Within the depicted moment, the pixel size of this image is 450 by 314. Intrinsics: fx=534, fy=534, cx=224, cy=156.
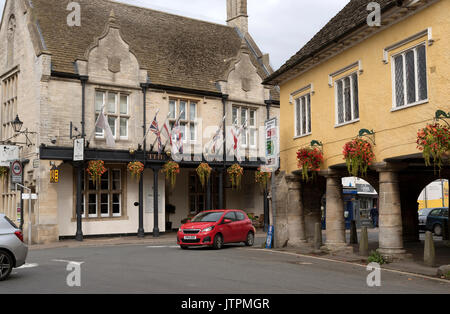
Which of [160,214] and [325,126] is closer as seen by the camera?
[325,126]

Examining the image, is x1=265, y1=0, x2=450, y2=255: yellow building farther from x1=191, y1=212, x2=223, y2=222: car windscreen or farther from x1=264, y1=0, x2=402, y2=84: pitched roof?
x1=191, y1=212, x2=223, y2=222: car windscreen

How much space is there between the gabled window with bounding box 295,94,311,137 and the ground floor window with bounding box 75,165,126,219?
36.4 ft

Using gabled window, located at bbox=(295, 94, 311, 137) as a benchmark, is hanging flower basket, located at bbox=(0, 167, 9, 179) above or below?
below

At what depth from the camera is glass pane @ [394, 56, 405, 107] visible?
46.9 ft

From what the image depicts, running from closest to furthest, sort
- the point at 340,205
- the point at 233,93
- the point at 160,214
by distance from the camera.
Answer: the point at 340,205
the point at 160,214
the point at 233,93

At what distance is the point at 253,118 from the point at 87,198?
36.5ft

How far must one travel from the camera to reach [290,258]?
16391 millimetres

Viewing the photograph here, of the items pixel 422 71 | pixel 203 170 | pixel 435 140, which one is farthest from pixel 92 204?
pixel 435 140

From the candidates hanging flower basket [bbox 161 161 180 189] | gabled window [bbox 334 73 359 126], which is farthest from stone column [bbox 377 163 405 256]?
hanging flower basket [bbox 161 161 180 189]

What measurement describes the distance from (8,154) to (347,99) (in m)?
17.3
